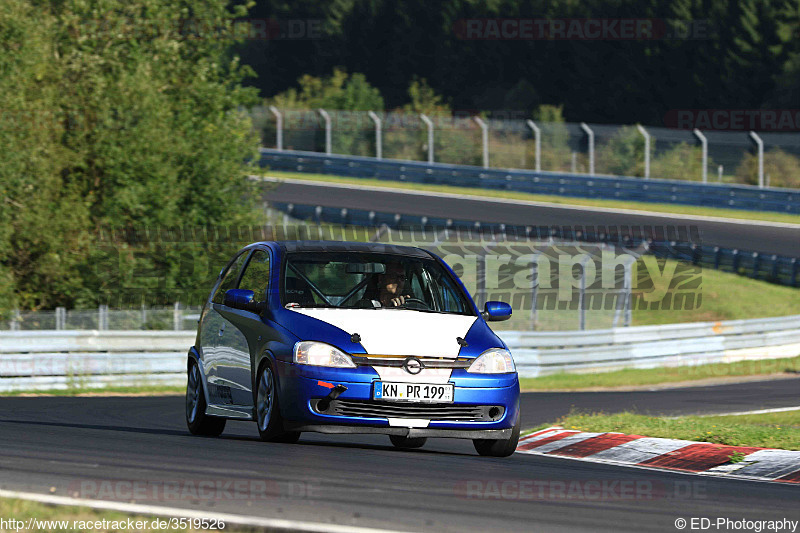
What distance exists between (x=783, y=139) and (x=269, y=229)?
18.3m

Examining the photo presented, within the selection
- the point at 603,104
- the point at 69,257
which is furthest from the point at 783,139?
the point at 603,104

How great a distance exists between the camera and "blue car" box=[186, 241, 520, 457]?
8.52m

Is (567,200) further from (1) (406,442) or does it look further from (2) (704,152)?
(1) (406,442)

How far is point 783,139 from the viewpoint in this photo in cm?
3844

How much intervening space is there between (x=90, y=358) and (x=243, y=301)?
9.84m

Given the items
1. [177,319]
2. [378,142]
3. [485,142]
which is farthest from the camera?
[378,142]

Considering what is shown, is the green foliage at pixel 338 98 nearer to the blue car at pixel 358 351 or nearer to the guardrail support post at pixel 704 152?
the guardrail support post at pixel 704 152

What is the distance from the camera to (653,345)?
23984mm

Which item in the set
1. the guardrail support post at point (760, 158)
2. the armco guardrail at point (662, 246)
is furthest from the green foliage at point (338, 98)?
the armco guardrail at point (662, 246)

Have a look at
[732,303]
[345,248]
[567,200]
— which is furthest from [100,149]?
[567,200]

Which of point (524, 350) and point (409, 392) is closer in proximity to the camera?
point (409, 392)

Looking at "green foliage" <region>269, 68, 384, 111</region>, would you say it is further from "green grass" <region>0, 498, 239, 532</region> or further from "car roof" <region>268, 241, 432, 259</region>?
"green grass" <region>0, 498, 239, 532</region>

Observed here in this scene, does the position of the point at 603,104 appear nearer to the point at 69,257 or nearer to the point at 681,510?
the point at 69,257

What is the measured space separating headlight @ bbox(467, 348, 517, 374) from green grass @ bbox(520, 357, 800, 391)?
12845 millimetres
